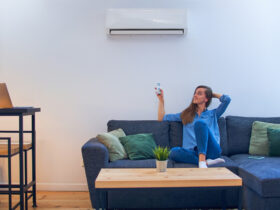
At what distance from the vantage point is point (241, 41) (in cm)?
355

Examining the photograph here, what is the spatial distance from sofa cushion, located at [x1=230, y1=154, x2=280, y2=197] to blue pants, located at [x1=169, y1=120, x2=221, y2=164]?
0.26 meters

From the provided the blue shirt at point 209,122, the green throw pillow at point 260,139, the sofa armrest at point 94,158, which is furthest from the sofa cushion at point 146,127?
the green throw pillow at point 260,139

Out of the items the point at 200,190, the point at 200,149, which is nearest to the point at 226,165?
the point at 200,149

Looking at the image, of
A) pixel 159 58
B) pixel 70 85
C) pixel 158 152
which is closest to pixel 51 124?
pixel 70 85

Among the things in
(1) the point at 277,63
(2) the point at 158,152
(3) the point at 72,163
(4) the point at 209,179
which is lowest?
(3) the point at 72,163

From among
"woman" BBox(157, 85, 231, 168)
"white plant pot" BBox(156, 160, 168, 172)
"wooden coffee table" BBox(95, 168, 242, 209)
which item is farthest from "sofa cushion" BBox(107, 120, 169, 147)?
"wooden coffee table" BBox(95, 168, 242, 209)

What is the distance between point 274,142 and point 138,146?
1366mm

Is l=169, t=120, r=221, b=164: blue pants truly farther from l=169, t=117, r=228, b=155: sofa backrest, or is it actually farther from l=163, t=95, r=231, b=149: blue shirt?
l=169, t=117, r=228, b=155: sofa backrest

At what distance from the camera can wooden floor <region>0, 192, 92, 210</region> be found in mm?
2833

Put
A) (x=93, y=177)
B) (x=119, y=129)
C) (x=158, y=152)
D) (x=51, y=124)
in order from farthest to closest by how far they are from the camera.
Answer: (x=51, y=124), (x=119, y=129), (x=93, y=177), (x=158, y=152)

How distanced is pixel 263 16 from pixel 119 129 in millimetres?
2164

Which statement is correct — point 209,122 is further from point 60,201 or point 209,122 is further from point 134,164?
point 60,201

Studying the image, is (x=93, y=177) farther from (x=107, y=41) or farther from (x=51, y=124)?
(x=107, y=41)

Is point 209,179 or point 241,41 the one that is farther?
point 241,41
